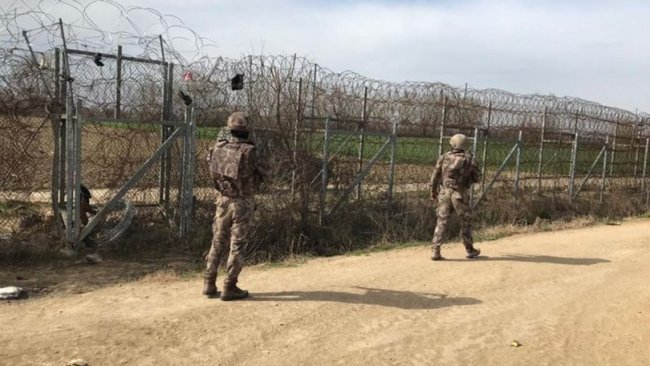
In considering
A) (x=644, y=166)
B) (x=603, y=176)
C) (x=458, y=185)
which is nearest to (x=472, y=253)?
(x=458, y=185)

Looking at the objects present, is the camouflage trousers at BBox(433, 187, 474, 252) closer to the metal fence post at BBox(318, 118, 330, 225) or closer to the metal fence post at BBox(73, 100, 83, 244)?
the metal fence post at BBox(318, 118, 330, 225)

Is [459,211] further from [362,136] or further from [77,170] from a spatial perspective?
[77,170]

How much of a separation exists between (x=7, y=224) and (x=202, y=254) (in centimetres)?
241

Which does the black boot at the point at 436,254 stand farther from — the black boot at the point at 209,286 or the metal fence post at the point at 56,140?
the metal fence post at the point at 56,140

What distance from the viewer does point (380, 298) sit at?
584 cm

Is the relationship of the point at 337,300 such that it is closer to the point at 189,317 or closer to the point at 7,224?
the point at 189,317

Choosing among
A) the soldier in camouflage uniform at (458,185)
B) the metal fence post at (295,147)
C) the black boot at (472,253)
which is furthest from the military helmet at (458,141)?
the metal fence post at (295,147)

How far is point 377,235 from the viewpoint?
29.6ft

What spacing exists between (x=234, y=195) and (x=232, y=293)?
86cm

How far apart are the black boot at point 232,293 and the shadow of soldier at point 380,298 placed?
0.33 ft

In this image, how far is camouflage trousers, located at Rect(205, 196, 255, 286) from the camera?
5.55 meters

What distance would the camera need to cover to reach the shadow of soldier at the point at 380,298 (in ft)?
18.6

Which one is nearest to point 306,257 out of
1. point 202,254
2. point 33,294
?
point 202,254

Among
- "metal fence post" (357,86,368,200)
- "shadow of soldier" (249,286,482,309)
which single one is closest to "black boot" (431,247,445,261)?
"shadow of soldier" (249,286,482,309)
